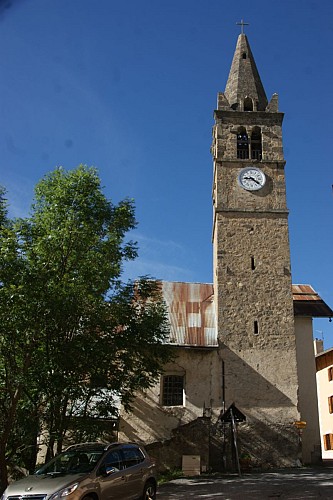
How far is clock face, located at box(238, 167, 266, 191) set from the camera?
24.9 m

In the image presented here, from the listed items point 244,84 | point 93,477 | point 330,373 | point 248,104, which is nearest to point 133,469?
point 93,477

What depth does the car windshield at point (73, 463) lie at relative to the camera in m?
9.46

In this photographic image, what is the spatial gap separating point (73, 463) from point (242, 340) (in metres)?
13.2

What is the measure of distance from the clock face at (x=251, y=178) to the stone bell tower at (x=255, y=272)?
5 cm

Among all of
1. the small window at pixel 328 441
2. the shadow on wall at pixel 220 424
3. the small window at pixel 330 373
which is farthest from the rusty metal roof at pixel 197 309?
the small window at pixel 328 441

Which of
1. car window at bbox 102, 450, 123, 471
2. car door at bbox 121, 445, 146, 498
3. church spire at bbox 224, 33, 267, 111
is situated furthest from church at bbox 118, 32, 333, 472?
car window at bbox 102, 450, 123, 471

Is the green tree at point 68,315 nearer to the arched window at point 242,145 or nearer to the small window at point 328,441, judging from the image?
the arched window at point 242,145

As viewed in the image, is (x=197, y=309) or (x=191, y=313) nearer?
(x=191, y=313)

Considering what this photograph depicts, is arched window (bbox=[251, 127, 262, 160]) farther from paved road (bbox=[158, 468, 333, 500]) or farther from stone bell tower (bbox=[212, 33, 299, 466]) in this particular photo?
paved road (bbox=[158, 468, 333, 500])

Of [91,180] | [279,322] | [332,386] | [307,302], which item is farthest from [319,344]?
[91,180]

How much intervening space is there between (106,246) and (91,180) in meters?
2.18

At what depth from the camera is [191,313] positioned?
2345cm

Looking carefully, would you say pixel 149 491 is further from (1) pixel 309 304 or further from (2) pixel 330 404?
(2) pixel 330 404

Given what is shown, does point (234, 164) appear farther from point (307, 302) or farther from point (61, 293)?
point (61, 293)
